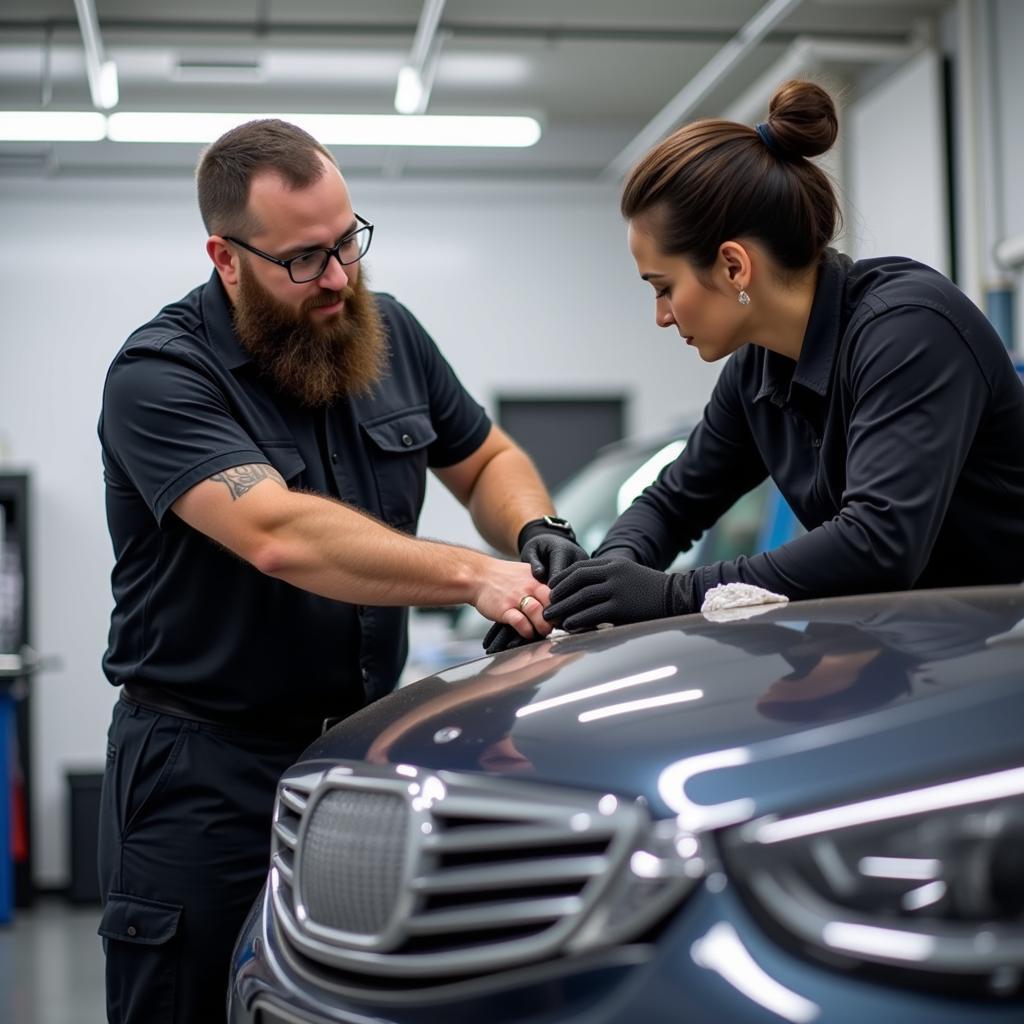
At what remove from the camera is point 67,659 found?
776cm

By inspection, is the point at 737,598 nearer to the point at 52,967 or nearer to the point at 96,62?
the point at 52,967

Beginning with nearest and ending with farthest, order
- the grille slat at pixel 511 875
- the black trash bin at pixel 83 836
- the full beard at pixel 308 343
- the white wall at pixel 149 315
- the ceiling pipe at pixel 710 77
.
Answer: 1. the grille slat at pixel 511 875
2. the full beard at pixel 308 343
3. the ceiling pipe at pixel 710 77
4. the black trash bin at pixel 83 836
5. the white wall at pixel 149 315

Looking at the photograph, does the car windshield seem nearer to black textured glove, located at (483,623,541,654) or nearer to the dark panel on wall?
black textured glove, located at (483,623,541,654)

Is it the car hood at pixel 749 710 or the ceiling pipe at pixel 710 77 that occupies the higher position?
the ceiling pipe at pixel 710 77

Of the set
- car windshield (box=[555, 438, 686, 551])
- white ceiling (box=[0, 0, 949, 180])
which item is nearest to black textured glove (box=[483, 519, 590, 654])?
car windshield (box=[555, 438, 686, 551])

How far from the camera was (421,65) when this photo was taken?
21.7 feet

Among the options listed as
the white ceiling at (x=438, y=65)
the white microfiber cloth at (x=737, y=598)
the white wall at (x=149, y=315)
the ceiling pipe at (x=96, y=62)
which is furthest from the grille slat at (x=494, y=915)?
the white wall at (x=149, y=315)

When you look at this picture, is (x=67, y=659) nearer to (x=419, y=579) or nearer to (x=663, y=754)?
(x=419, y=579)

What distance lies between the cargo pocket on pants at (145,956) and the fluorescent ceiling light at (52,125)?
526cm

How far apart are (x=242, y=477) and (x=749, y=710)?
3.33 ft

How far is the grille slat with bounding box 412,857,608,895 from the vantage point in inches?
39.3

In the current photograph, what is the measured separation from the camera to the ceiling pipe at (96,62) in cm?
583

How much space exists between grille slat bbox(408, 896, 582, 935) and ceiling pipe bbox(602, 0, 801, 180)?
4.81 m

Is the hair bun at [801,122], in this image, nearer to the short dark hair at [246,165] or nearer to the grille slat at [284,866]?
the short dark hair at [246,165]
